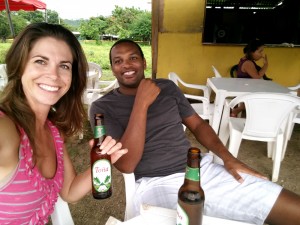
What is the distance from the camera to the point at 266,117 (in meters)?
2.55

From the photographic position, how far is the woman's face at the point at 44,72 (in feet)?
3.87

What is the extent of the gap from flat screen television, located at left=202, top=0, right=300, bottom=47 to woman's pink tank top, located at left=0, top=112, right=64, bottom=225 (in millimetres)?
8505

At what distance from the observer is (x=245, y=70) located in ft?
14.1

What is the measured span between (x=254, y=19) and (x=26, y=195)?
1102cm

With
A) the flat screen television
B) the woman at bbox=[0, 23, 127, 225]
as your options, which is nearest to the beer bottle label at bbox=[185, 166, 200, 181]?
the woman at bbox=[0, 23, 127, 225]

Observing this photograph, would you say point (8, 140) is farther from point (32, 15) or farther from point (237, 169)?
point (32, 15)

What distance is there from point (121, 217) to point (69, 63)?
61.6 inches

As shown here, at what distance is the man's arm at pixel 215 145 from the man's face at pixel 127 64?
1.74ft

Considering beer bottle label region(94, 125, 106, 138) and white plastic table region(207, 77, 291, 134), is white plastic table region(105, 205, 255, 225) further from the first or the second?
white plastic table region(207, 77, 291, 134)

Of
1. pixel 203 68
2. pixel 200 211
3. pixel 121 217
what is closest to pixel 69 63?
pixel 200 211

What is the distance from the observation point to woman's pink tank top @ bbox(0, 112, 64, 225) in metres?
0.97

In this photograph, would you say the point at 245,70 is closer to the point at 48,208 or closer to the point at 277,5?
the point at 48,208

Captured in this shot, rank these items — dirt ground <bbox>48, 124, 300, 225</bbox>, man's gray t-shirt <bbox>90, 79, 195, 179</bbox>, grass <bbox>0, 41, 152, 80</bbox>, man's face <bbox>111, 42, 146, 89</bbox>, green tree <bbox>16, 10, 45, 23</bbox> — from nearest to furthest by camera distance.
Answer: man's gray t-shirt <bbox>90, 79, 195, 179</bbox> → man's face <bbox>111, 42, 146, 89</bbox> → dirt ground <bbox>48, 124, 300, 225</bbox> → grass <bbox>0, 41, 152, 80</bbox> → green tree <bbox>16, 10, 45, 23</bbox>

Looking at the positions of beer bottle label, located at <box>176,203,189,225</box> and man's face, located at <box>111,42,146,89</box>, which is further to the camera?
man's face, located at <box>111,42,146,89</box>
